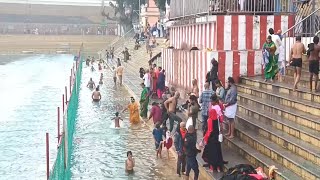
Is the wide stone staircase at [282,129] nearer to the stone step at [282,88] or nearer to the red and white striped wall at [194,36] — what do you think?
the stone step at [282,88]

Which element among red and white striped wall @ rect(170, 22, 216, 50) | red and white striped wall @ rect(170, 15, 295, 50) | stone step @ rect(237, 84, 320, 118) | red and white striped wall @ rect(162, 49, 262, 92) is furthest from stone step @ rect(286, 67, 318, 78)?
red and white striped wall @ rect(170, 22, 216, 50)

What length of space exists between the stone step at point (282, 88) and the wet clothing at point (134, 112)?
3764 mm

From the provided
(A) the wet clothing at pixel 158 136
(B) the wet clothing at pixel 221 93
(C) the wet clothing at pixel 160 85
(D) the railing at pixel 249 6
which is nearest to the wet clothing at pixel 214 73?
(B) the wet clothing at pixel 221 93

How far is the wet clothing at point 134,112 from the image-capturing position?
58.8ft

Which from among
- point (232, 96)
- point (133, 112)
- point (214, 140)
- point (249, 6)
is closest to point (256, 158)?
point (214, 140)

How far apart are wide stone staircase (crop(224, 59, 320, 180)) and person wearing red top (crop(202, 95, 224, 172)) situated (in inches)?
25.8

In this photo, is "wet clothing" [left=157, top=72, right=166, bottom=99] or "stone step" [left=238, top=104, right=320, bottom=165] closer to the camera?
"stone step" [left=238, top=104, right=320, bottom=165]

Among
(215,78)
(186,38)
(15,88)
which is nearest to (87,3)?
(15,88)

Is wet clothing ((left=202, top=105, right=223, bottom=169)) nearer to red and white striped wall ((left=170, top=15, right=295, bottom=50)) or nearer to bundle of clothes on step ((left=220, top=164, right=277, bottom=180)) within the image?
bundle of clothes on step ((left=220, top=164, right=277, bottom=180))

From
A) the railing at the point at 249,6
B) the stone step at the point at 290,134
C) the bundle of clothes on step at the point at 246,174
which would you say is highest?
the railing at the point at 249,6

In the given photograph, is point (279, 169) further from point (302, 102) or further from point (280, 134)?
point (302, 102)

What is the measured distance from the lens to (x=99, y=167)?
12.7 metres

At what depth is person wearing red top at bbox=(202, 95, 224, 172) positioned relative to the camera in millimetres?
10594

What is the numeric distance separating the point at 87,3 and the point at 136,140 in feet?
311
